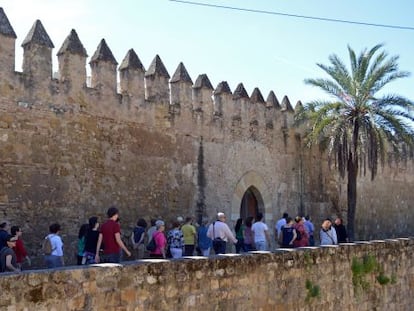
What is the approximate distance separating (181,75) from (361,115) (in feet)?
17.3

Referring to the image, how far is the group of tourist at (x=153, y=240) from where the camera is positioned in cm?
812

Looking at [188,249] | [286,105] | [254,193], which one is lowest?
[188,249]

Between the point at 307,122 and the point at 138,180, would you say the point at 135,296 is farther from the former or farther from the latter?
the point at 307,122

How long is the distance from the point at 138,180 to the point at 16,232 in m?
4.78

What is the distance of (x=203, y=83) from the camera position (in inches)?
570

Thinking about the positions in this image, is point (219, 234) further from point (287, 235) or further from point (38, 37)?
point (38, 37)

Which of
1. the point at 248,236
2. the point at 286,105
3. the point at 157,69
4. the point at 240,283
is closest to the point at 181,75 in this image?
the point at 157,69

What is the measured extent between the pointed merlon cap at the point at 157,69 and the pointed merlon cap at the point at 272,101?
4.13 metres

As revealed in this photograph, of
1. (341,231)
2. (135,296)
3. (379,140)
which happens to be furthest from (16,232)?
(379,140)

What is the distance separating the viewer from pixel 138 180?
12.7 metres

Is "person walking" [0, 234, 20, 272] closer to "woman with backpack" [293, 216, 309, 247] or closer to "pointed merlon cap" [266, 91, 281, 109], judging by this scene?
"woman with backpack" [293, 216, 309, 247]

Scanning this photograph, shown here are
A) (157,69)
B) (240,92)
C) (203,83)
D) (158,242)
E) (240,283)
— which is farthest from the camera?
(240,92)

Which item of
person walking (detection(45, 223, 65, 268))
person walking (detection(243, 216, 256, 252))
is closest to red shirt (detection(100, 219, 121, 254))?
person walking (detection(45, 223, 65, 268))

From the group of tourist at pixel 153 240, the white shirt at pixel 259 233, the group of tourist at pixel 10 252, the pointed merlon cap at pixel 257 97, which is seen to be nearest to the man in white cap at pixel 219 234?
the group of tourist at pixel 153 240
